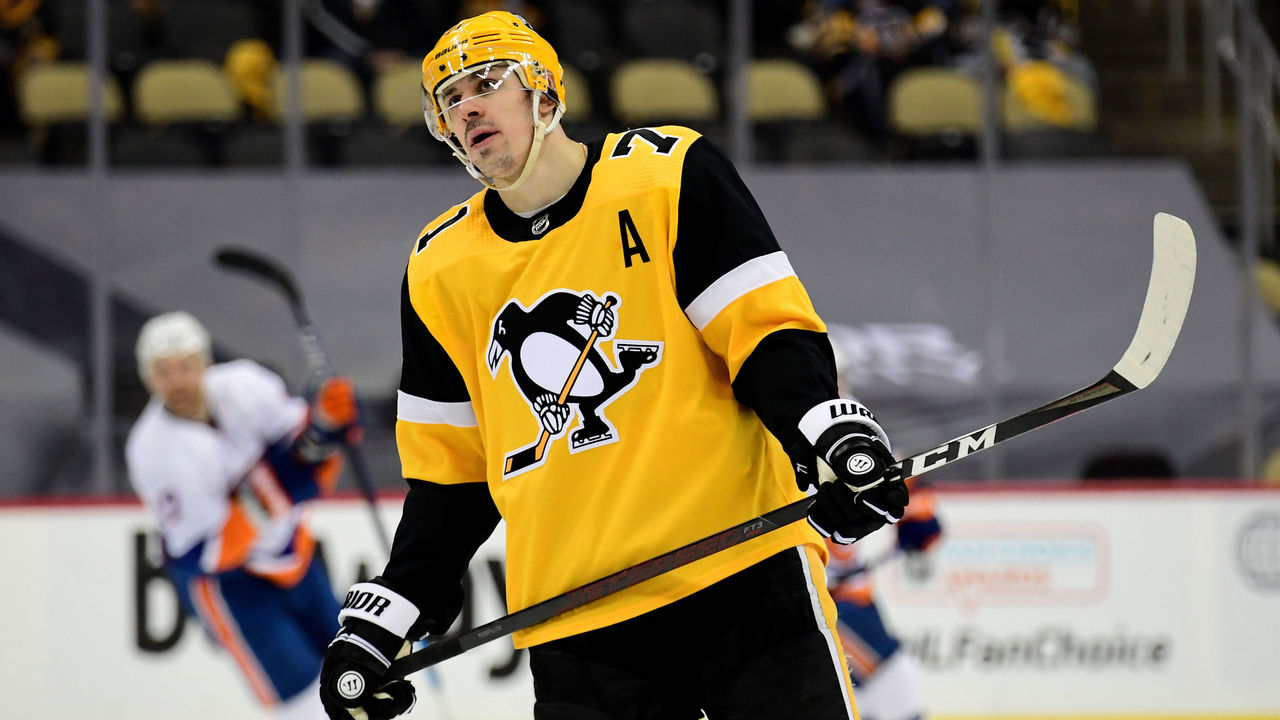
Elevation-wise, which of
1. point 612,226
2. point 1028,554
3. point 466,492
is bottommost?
point 1028,554

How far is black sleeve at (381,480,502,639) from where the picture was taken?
198 cm

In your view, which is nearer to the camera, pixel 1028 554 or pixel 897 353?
pixel 1028 554

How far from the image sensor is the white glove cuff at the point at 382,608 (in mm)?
1956

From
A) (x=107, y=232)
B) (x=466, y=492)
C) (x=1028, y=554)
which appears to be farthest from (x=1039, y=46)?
(x=466, y=492)

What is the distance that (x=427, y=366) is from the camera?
196 centimetres

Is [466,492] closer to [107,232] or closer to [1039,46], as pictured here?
[107,232]

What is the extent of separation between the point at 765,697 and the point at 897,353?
422 centimetres

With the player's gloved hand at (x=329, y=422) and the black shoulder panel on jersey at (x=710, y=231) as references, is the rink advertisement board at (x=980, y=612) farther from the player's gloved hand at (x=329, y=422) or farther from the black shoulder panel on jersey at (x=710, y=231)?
the black shoulder panel on jersey at (x=710, y=231)

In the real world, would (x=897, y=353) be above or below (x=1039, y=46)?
below

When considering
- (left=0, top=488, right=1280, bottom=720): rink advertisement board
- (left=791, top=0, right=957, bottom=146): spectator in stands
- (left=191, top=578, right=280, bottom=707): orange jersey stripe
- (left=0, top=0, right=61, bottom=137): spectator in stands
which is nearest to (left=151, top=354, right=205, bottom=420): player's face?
(left=191, top=578, right=280, bottom=707): orange jersey stripe

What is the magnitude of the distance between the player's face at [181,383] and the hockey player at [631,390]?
245cm

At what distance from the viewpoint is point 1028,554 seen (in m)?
5.32

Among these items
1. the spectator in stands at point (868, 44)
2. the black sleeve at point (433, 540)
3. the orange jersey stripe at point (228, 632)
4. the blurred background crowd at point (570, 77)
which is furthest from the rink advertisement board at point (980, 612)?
the black sleeve at point (433, 540)

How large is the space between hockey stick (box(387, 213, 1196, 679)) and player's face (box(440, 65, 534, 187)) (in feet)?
1.56
